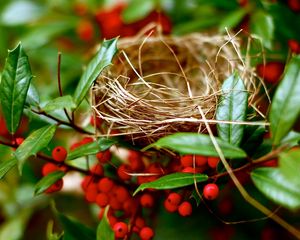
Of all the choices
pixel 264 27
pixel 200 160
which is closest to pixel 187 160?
pixel 200 160

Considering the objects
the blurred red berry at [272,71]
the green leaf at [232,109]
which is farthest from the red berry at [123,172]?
the blurred red berry at [272,71]

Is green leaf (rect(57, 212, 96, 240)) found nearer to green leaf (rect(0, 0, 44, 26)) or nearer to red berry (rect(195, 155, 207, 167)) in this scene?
red berry (rect(195, 155, 207, 167))

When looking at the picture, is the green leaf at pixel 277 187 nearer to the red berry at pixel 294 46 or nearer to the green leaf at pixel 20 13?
the red berry at pixel 294 46

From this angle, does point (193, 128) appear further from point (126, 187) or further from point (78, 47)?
point (78, 47)

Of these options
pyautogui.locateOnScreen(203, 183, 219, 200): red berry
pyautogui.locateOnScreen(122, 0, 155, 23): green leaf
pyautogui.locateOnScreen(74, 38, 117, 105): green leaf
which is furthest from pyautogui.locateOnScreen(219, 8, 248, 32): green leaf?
pyautogui.locateOnScreen(203, 183, 219, 200): red berry

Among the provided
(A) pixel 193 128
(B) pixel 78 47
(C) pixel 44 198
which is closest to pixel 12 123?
(A) pixel 193 128

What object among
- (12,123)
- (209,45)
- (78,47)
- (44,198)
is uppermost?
(12,123)
